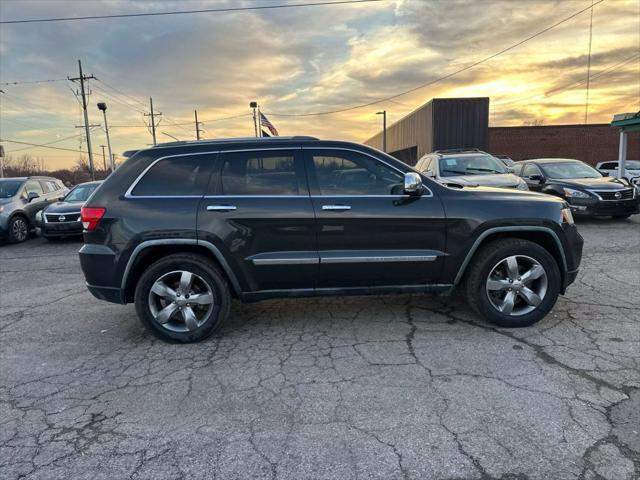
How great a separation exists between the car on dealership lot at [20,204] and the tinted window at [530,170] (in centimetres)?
1371

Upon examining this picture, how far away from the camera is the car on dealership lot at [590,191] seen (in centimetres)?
1031

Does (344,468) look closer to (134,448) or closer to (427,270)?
(134,448)

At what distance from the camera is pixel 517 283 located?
13.8 ft

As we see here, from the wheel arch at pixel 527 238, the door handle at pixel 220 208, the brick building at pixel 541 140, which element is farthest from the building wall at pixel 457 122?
the door handle at pixel 220 208

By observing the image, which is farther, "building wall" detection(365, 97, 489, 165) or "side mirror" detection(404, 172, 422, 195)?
"building wall" detection(365, 97, 489, 165)

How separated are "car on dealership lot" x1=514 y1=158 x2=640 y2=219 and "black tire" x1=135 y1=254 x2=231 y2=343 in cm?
934

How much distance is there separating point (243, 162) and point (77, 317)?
2.83 metres

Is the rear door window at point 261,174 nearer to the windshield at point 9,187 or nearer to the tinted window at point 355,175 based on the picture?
the tinted window at point 355,175

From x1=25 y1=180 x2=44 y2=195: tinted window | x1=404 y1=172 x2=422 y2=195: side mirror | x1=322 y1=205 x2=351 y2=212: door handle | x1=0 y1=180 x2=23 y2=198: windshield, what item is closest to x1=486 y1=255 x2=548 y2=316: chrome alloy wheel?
x1=404 y1=172 x2=422 y2=195: side mirror

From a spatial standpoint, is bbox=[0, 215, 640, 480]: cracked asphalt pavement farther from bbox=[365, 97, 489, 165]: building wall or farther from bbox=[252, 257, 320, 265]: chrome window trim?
bbox=[365, 97, 489, 165]: building wall

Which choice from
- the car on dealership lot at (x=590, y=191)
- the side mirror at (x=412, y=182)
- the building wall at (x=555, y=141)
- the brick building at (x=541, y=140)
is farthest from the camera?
the building wall at (x=555, y=141)

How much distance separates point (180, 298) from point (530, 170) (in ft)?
36.8

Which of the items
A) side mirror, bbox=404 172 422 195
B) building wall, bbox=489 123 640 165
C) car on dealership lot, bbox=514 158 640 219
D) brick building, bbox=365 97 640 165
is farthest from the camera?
building wall, bbox=489 123 640 165

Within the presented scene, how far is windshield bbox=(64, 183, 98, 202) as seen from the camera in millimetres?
11820
